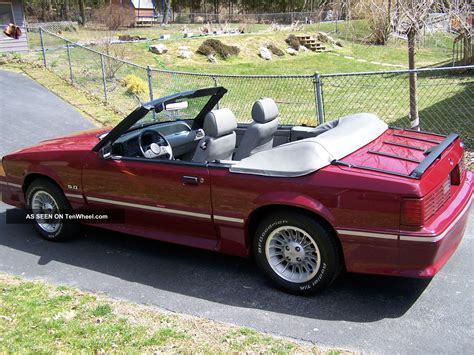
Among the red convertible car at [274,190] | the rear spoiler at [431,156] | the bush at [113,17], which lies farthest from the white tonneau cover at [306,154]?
the bush at [113,17]

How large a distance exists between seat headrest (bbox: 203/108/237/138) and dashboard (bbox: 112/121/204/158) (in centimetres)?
63

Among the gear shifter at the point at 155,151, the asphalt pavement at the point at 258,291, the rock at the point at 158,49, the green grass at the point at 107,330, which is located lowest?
the asphalt pavement at the point at 258,291

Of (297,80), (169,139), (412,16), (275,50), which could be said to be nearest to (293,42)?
(275,50)

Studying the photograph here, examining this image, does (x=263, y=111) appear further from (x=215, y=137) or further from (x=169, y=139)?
(x=169, y=139)

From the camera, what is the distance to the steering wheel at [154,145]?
4.68 metres

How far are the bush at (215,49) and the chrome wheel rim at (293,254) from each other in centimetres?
2192

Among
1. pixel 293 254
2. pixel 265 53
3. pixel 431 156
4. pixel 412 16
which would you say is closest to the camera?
pixel 431 156

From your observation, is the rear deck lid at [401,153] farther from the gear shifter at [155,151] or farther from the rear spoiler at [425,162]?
the gear shifter at [155,151]

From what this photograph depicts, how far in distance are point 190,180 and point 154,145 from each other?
0.77m

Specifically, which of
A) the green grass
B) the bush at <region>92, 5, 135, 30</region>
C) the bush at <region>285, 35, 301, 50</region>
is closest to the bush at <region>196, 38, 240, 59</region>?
the bush at <region>92, 5, 135, 30</region>

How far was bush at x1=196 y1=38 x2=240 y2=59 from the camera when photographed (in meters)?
24.9

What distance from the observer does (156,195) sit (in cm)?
439

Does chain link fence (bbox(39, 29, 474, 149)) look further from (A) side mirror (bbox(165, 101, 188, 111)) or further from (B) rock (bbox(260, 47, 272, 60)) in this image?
(B) rock (bbox(260, 47, 272, 60))

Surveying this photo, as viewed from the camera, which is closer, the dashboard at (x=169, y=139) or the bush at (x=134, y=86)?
the dashboard at (x=169, y=139)
